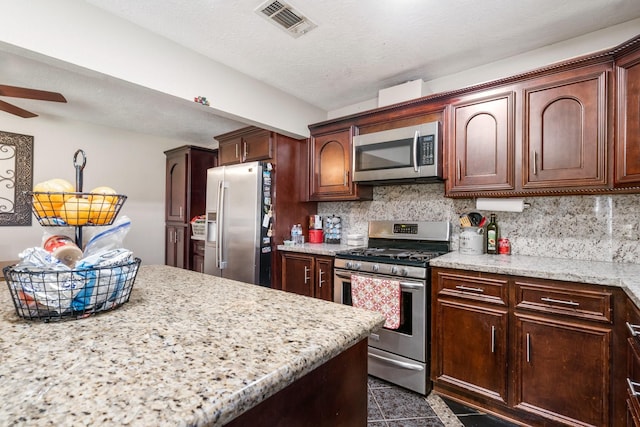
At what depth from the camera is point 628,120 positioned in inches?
64.9

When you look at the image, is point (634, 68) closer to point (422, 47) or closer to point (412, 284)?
point (422, 47)

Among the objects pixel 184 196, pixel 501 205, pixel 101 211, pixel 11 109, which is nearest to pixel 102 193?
Answer: pixel 101 211

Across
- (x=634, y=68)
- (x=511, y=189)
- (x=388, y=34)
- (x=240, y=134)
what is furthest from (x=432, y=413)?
(x=240, y=134)

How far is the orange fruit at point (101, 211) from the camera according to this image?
0.83 meters

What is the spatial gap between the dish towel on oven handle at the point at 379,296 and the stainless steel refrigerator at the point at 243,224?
3.37ft

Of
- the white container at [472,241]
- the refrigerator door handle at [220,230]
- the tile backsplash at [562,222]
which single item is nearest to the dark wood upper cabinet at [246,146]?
the refrigerator door handle at [220,230]

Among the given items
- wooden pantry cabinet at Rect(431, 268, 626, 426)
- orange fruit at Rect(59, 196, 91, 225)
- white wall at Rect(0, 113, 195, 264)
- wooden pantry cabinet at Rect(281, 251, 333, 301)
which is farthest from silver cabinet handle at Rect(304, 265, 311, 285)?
white wall at Rect(0, 113, 195, 264)

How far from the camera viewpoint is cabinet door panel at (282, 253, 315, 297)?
2742 millimetres

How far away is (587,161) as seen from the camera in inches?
71.1

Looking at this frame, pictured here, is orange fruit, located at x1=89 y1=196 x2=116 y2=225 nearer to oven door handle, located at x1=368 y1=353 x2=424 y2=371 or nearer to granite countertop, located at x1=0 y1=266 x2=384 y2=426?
granite countertop, located at x1=0 y1=266 x2=384 y2=426

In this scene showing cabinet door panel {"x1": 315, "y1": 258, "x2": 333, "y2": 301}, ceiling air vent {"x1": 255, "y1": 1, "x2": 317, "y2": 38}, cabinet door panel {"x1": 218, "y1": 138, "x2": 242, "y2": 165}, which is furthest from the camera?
cabinet door panel {"x1": 218, "y1": 138, "x2": 242, "y2": 165}

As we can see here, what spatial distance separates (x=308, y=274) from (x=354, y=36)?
1.92m

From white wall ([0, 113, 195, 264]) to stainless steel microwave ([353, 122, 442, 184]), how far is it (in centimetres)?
316

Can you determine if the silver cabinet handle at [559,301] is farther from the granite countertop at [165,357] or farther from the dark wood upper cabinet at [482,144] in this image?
the granite countertop at [165,357]
